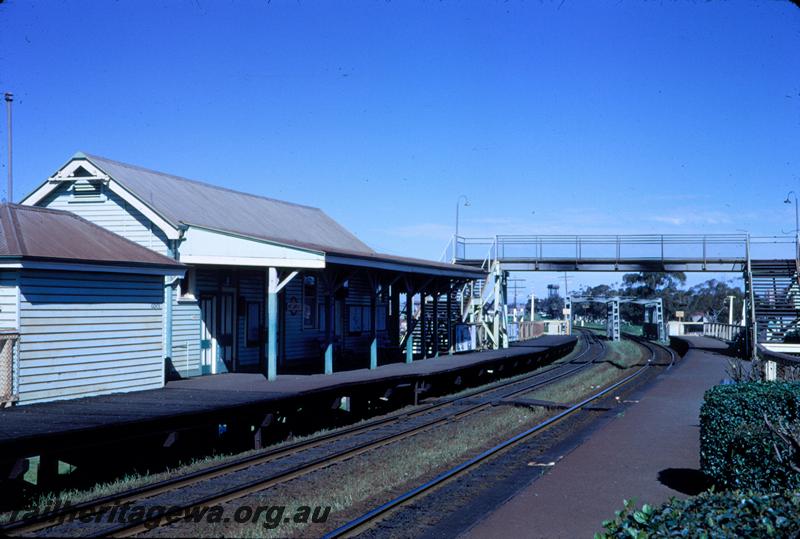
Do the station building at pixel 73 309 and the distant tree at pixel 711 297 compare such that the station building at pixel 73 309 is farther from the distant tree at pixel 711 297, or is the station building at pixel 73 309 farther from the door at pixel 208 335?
the distant tree at pixel 711 297

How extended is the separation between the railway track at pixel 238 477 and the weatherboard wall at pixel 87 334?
283 centimetres

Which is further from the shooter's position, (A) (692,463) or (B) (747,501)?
(A) (692,463)

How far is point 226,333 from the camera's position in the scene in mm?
16656

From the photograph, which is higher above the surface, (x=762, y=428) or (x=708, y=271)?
(x=708, y=271)

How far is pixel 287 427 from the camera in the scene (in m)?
12.9

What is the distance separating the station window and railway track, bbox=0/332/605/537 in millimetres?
4594

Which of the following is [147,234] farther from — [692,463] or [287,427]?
[692,463]

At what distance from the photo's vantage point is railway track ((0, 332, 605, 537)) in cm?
699

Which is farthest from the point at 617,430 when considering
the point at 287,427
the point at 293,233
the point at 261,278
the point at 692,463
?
the point at 293,233

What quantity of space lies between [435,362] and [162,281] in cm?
961

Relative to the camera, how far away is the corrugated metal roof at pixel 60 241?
10.9 m

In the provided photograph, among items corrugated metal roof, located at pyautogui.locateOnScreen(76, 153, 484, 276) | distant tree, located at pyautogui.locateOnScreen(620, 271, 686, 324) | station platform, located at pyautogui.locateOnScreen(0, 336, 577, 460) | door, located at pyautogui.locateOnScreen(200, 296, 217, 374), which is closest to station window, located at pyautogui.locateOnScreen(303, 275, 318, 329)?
corrugated metal roof, located at pyautogui.locateOnScreen(76, 153, 484, 276)

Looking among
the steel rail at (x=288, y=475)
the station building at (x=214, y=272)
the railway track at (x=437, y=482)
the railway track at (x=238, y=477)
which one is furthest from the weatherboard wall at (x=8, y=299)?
the railway track at (x=437, y=482)

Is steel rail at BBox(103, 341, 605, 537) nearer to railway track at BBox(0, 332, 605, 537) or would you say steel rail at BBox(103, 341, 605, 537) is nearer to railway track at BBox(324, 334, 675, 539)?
railway track at BBox(0, 332, 605, 537)
